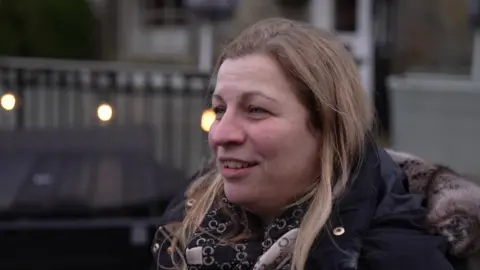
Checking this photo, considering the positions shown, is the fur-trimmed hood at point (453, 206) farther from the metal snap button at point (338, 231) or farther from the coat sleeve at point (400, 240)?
the metal snap button at point (338, 231)

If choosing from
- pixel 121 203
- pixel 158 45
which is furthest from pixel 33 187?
pixel 158 45

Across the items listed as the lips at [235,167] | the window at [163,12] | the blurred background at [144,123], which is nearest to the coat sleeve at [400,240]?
the lips at [235,167]

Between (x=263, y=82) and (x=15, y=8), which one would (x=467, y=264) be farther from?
(x=15, y=8)

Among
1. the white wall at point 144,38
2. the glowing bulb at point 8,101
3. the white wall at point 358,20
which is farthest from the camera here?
the white wall at point 144,38

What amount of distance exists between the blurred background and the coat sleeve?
0.38 meters

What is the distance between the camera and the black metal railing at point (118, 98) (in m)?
6.95

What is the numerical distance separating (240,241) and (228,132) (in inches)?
10.3

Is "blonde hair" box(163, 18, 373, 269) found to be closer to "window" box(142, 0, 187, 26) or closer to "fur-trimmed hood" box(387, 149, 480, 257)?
"fur-trimmed hood" box(387, 149, 480, 257)

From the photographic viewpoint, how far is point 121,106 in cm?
715

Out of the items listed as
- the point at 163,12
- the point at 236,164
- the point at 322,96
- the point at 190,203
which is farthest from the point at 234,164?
the point at 163,12

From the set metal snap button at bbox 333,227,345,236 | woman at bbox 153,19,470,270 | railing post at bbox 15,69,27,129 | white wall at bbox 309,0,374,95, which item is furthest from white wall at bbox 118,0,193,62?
→ metal snap button at bbox 333,227,345,236

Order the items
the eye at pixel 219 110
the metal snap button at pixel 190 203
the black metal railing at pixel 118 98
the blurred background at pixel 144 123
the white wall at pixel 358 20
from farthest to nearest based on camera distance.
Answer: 1. the white wall at pixel 358 20
2. the black metal railing at pixel 118 98
3. the blurred background at pixel 144 123
4. the metal snap button at pixel 190 203
5. the eye at pixel 219 110

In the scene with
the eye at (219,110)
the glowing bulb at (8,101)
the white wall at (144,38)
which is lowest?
the white wall at (144,38)

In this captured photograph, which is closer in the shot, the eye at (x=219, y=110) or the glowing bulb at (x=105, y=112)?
the eye at (x=219, y=110)
